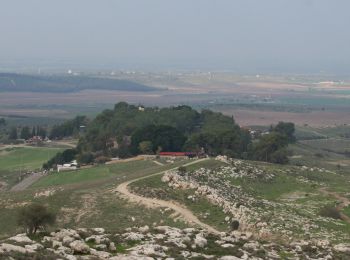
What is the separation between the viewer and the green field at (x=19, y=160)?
8534cm

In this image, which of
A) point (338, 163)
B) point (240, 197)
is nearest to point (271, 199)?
point (240, 197)

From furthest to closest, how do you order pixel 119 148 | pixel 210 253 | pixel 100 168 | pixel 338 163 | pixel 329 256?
pixel 338 163 → pixel 119 148 → pixel 100 168 → pixel 329 256 → pixel 210 253

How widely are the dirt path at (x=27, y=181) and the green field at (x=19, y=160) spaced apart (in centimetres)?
182

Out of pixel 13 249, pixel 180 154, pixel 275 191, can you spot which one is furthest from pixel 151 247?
pixel 180 154

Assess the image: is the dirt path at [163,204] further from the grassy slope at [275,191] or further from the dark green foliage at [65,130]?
the dark green foliage at [65,130]

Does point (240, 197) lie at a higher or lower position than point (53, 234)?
A: lower

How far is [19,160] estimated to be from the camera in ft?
328

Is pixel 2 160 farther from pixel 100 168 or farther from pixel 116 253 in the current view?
pixel 116 253

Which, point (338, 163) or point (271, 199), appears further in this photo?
point (338, 163)

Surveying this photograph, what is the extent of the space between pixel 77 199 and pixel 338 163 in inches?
2184

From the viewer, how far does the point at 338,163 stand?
97.2 meters

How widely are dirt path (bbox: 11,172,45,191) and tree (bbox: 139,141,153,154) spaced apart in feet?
42.5

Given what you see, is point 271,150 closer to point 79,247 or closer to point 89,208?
point 89,208

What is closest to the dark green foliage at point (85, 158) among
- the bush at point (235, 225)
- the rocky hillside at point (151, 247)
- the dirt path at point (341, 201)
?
the dirt path at point (341, 201)
